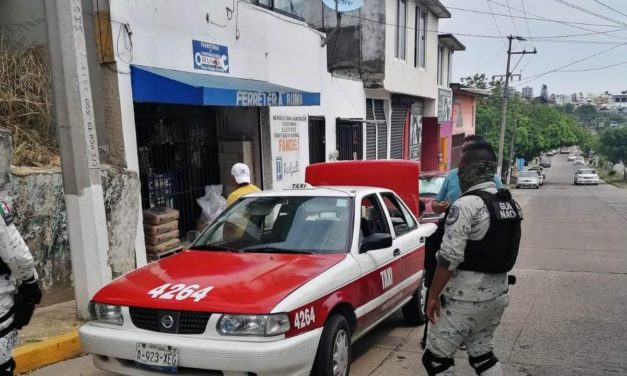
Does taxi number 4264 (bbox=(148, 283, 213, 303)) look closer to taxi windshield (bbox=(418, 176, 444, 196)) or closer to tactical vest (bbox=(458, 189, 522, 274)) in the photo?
tactical vest (bbox=(458, 189, 522, 274))

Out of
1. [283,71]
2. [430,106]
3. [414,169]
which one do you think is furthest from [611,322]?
[430,106]

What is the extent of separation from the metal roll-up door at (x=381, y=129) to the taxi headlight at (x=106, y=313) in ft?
45.7

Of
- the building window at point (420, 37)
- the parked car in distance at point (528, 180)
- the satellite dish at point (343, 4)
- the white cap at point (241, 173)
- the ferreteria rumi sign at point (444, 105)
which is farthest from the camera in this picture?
the parked car in distance at point (528, 180)

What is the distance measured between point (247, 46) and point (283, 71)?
1.50 metres

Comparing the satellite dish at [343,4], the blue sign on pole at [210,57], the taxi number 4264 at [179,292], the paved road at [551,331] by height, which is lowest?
the paved road at [551,331]

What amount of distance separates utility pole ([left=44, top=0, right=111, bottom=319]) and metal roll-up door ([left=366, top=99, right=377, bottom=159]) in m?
11.7

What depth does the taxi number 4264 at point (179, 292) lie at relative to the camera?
333 cm

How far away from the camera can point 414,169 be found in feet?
21.6

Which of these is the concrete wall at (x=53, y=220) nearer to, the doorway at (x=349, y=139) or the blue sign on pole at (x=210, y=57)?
the blue sign on pole at (x=210, y=57)

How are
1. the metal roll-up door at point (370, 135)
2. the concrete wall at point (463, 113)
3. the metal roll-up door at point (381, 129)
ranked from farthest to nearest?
the concrete wall at point (463, 113)
the metal roll-up door at point (381, 129)
the metal roll-up door at point (370, 135)

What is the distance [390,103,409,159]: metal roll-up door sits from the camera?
18.7 meters

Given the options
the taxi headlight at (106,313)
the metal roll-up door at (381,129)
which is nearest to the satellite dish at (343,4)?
the metal roll-up door at (381,129)

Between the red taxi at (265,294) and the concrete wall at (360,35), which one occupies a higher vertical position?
the concrete wall at (360,35)

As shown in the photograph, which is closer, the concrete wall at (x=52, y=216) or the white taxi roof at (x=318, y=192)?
the white taxi roof at (x=318, y=192)
